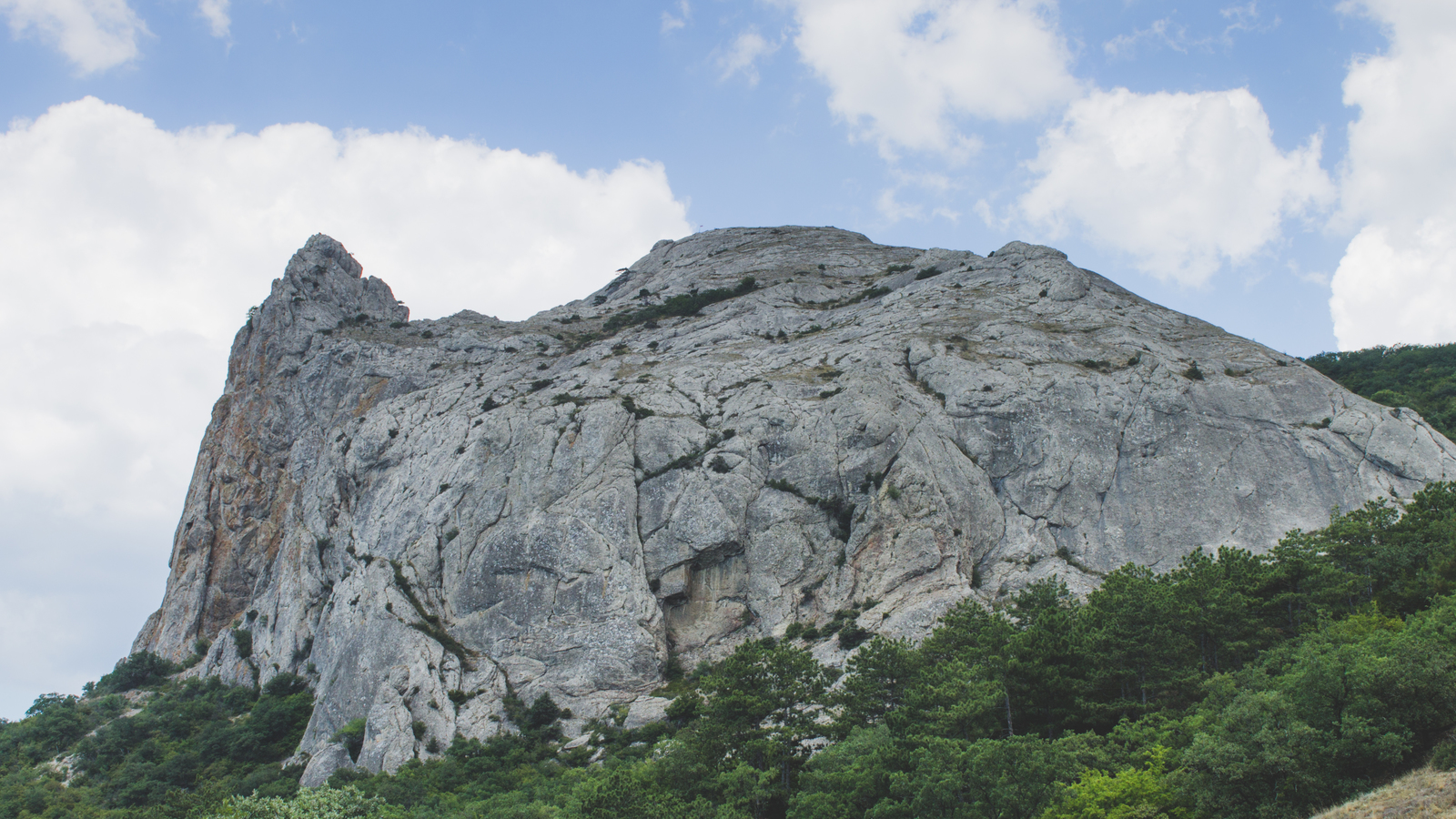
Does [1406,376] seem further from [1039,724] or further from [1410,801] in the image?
[1410,801]

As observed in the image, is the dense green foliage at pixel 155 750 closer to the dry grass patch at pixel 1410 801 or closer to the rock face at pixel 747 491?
the rock face at pixel 747 491

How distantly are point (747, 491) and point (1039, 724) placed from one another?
2704 cm

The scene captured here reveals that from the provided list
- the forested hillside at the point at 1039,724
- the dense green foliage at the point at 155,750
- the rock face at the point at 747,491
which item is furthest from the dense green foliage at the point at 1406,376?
the dense green foliage at the point at 155,750

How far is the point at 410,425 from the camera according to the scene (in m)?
78.7

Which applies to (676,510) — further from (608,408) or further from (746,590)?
(608,408)

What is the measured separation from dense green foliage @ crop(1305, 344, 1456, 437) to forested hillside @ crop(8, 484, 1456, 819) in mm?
30779

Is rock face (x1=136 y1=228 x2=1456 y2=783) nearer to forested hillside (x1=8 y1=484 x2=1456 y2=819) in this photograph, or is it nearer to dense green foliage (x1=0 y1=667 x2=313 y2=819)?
dense green foliage (x1=0 y1=667 x2=313 y2=819)

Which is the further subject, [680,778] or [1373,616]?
[1373,616]

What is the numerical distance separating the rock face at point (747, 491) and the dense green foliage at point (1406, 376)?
20.5 metres

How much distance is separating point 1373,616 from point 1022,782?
20935 mm

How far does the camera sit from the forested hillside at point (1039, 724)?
29641 mm

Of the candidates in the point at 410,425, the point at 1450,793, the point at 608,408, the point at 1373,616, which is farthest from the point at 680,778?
the point at 410,425

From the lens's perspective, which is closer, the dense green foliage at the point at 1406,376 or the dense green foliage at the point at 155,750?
the dense green foliage at the point at 155,750

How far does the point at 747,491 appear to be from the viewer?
63469 mm
